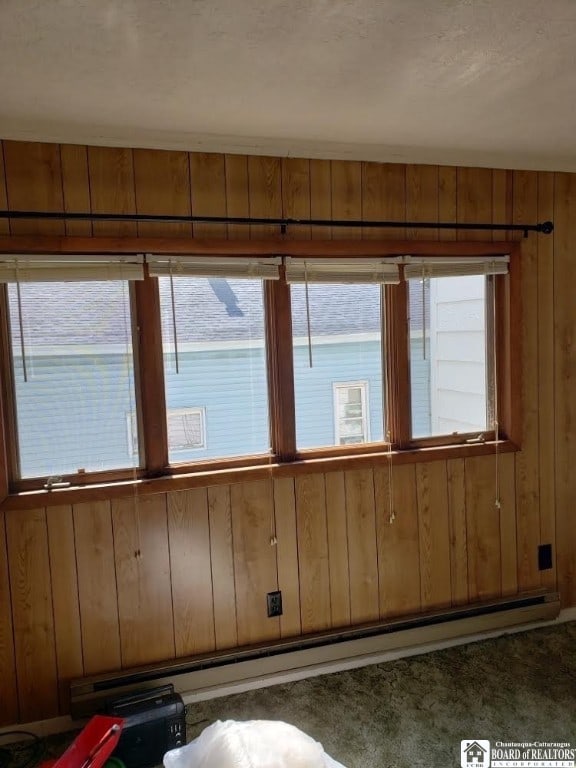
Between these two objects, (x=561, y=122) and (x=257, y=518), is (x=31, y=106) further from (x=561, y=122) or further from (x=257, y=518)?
(x=561, y=122)

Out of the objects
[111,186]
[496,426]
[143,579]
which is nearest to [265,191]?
[111,186]

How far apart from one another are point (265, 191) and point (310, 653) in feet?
6.81

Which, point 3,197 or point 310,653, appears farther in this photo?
point 310,653

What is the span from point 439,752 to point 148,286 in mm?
2115

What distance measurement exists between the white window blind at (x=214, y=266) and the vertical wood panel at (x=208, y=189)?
12 centimetres

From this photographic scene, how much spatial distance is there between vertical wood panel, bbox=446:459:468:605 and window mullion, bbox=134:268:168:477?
4.59ft

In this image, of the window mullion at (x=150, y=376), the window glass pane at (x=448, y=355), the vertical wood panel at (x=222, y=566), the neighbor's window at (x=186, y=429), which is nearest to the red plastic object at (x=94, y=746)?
the vertical wood panel at (x=222, y=566)

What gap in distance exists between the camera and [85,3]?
1271 mm

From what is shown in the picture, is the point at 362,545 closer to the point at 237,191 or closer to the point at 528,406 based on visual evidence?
the point at 528,406

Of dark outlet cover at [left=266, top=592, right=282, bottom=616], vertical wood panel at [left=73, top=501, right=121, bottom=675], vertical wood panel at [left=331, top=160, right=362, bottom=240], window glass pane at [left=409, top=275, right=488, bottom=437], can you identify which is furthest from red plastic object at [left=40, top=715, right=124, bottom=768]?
vertical wood panel at [left=331, top=160, right=362, bottom=240]

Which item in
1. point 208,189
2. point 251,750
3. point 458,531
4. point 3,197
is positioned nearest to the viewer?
point 251,750

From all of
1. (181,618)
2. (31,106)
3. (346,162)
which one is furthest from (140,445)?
(346,162)

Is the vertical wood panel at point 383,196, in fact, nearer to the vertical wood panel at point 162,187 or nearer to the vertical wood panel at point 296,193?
the vertical wood panel at point 296,193

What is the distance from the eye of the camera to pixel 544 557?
284cm
